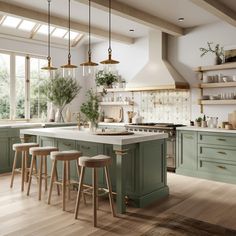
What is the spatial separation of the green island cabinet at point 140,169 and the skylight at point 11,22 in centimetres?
344

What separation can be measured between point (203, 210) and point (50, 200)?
6.74 feet

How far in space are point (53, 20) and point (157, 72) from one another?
2424 mm

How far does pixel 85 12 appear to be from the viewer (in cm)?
566

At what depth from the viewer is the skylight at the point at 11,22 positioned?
6.55 m

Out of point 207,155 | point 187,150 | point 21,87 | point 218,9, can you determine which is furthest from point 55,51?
point 207,155

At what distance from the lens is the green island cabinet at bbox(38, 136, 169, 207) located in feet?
13.0

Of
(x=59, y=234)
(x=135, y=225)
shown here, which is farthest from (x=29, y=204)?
(x=135, y=225)

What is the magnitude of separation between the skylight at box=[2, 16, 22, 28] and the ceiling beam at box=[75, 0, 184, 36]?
2813 mm

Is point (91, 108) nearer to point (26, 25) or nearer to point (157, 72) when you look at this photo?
point (157, 72)

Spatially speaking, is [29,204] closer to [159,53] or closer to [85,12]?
[85,12]

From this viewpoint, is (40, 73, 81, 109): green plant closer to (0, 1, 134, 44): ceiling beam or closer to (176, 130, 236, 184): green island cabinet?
(0, 1, 134, 44): ceiling beam

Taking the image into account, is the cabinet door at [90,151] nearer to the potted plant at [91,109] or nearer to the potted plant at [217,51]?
the potted plant at [91,109]

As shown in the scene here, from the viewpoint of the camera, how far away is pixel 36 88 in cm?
734

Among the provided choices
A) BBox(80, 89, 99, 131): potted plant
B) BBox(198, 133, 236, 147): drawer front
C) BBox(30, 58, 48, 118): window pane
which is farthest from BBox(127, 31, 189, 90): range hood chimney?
BBox(80, 89, 99, 131): potted plant
